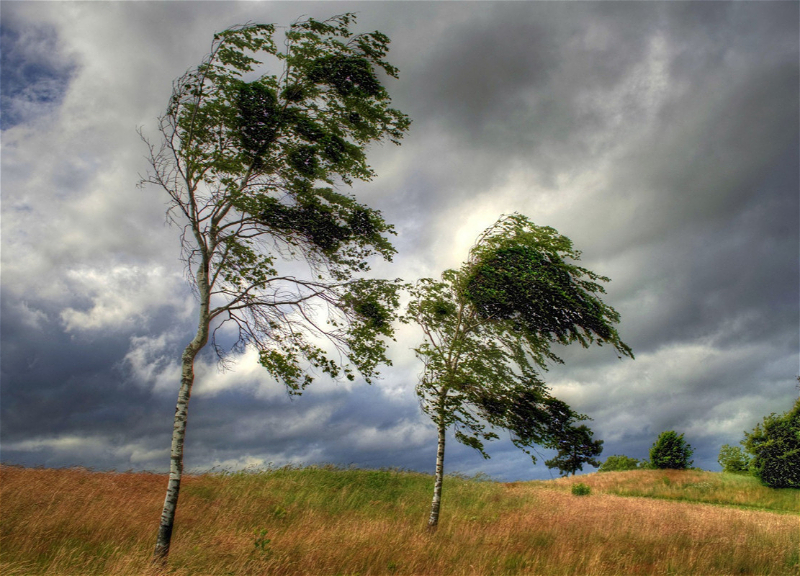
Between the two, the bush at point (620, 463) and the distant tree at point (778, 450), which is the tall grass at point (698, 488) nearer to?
the distant tree at point (778, 450)

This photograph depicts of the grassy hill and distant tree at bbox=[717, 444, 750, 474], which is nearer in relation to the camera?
the grassy hill

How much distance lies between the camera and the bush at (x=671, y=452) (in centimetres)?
3497

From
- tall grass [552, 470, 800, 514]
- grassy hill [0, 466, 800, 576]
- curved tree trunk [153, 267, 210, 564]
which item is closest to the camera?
grassy hill [0, 466, 800, 576]

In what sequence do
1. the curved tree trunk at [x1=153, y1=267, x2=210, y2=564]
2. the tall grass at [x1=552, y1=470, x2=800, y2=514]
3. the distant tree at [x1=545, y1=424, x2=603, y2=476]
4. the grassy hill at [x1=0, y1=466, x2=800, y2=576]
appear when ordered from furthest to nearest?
the tall grass at [x1=552, y1=470, x2=800, y2=514] → the distant tree at [x1=545, y1=424, x2=603, y2=476] → the curved tree trunk at [x1=153, y1=267, x2=210, y2=564] → the grassy hill at [x1=0, y1=466, x2=800, y2=576]

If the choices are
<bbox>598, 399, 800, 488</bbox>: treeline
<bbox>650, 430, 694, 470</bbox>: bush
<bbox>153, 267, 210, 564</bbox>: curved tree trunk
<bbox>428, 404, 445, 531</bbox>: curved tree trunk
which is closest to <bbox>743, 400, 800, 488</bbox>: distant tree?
<bbox>598, 399, 800, 488</bbox>: treeline

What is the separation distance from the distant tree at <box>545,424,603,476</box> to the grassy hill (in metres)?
1.72

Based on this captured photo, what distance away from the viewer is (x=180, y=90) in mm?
9125

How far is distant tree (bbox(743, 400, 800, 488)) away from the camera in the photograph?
27.3 metres

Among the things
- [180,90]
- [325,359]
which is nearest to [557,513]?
[325,359]

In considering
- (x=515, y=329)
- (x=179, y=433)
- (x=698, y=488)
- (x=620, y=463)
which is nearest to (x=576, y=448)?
(x=515, y=329)

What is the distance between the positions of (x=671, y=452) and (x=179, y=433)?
1577 inches

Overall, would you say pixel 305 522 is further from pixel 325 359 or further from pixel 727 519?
pixel 727 519

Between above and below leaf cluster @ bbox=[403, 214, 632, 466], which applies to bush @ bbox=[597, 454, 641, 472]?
below

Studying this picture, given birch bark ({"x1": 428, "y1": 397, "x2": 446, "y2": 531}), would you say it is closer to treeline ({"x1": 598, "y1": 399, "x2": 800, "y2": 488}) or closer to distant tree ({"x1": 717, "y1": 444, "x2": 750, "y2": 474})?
treeline ({"x1": 598, "y1": 399, "x2": 800, "y2": 488})
